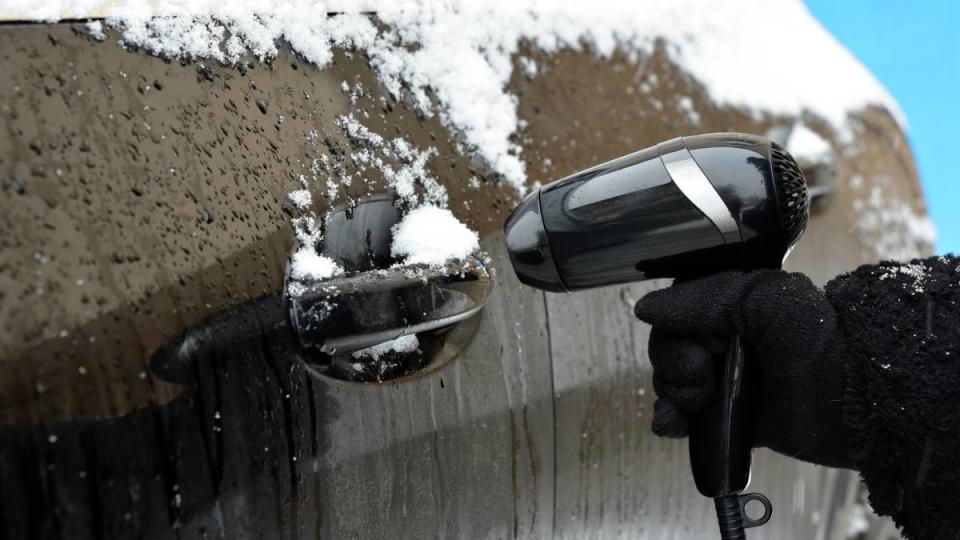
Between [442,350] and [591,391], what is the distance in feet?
1.04

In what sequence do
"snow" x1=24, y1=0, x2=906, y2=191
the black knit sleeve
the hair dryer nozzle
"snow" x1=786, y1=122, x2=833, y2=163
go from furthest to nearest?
"snow" x1=786, y1=122, x2=833, y2=163
the hair dryer nozzle
the black knit sleeve
"snow" x1=24, y1=0, x2=906, y2=191

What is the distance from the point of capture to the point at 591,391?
4.15 ft

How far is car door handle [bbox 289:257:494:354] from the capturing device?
0.87m

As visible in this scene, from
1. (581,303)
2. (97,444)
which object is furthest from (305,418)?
(581,303)

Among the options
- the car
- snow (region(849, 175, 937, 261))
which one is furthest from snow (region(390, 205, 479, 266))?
snow (region(849, 175, 937, 261))

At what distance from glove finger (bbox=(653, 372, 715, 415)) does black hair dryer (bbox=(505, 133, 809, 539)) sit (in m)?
0.01

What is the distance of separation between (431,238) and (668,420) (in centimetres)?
36

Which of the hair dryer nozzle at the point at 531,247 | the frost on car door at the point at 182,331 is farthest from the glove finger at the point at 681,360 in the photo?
the frost on car door at the point at 182,331

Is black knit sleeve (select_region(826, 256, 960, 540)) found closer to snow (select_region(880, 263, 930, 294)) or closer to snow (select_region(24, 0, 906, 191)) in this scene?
snow (select_region(880, 263, 930, 294))

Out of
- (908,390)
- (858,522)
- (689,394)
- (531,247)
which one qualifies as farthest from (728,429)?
(858,522)

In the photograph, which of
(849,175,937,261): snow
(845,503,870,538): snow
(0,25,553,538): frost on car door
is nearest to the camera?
(0,25,553,538): frost on car door

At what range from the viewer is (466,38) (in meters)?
1.17

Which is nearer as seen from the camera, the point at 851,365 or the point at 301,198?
the point at 301,198

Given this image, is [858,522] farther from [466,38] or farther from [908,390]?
[466,38]
